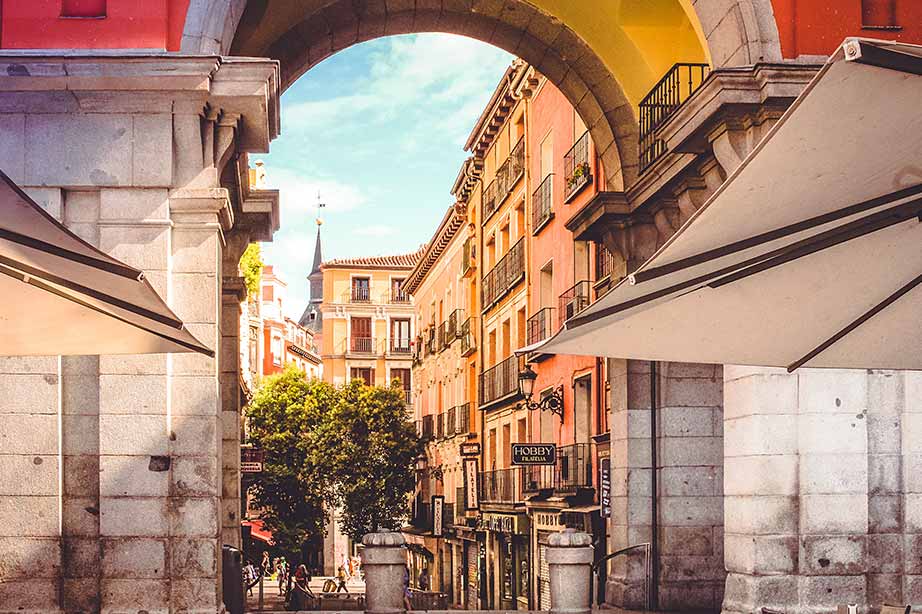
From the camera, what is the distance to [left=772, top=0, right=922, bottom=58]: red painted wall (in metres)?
13.5

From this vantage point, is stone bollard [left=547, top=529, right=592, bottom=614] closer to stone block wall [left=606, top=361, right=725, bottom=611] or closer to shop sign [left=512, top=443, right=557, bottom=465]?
stone block wall [left=606, top=361, right=725, bottom=611]

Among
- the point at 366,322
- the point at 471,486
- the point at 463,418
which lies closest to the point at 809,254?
the point at 471,486

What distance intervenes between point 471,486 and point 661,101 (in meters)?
28.0

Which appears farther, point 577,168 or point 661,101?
point 577,168

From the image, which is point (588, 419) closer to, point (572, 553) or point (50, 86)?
point (572, 553)

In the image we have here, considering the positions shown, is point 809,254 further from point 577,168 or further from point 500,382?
point 500,382

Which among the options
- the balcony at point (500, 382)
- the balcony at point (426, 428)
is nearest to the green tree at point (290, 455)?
the balcony at point (426, 428)

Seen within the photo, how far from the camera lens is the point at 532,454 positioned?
26.4 m

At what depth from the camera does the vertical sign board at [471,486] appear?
43781mm

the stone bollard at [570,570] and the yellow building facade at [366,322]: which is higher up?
the yellow building facade at [366,322]

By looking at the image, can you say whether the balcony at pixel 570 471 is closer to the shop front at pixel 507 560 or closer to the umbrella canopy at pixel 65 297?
the shop front at pixel 507 560

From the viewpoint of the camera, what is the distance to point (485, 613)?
51.7 feet

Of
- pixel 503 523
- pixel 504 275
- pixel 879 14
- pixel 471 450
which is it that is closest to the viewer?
pixel 879 14

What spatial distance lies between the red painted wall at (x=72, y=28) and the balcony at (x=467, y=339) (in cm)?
3213
